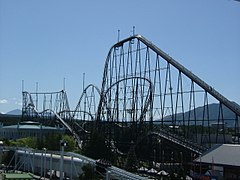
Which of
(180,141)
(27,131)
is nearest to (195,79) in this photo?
(180,141)

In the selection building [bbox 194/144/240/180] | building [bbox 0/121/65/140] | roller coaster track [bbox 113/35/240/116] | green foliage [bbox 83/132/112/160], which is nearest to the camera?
building [bbox 194/144/240/180]

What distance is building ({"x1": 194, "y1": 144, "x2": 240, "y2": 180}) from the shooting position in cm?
2198

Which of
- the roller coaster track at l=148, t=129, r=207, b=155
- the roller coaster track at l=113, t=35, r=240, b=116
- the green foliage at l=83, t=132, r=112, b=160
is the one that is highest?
the roller coaster track at l=113, t=35, r=240, b=116

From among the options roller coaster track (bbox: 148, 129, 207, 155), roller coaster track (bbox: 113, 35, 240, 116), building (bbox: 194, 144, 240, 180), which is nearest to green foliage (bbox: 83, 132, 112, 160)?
roller coaster track (bbox: 148, 129, 207, 155)

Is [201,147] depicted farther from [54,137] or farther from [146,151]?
[54,137]

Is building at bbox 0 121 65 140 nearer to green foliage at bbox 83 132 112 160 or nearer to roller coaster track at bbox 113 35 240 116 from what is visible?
green foliage at bbox 83 132 112 160

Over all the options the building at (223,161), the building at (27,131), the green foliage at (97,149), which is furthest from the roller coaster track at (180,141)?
the building at (27,131)

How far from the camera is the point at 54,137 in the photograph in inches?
1599

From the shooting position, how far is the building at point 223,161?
21984 millimetres

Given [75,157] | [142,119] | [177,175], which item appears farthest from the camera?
[142,119]

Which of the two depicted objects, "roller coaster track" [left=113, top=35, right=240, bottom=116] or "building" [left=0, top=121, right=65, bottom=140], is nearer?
"roller coaster track" [left=113, top=35, right=240, bottom=116]

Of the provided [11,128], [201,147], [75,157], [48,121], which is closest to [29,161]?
[75,157]

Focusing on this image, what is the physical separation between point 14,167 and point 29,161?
86.2 inches

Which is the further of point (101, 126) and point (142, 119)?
point (101, 126)
